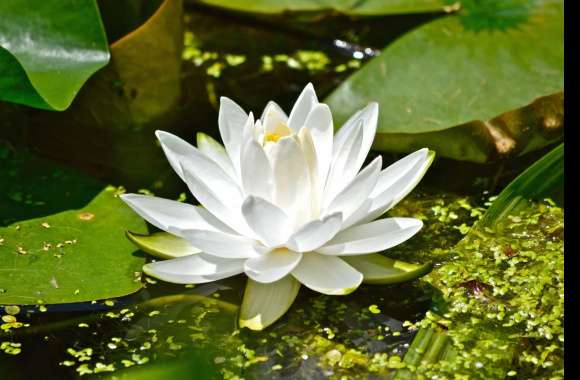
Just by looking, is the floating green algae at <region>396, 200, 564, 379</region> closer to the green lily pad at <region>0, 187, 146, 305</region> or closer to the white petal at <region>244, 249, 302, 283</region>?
the white petal at <region>244, 249, 302, 283</region>

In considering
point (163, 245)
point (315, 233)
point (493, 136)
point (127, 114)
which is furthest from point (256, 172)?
point (127, 114)

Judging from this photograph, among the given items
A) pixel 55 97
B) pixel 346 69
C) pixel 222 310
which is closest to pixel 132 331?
pixel 222 310

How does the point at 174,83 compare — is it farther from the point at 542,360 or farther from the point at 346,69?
the point at 542,360

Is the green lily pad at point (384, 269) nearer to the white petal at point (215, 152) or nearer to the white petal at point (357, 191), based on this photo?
the white petal at point (357, 191)

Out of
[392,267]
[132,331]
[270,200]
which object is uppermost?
[270,200]

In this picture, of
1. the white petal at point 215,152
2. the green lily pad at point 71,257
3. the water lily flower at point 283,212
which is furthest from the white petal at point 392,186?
the green lily pad at point 71,257

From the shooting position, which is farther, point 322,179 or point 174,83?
point 174,83
